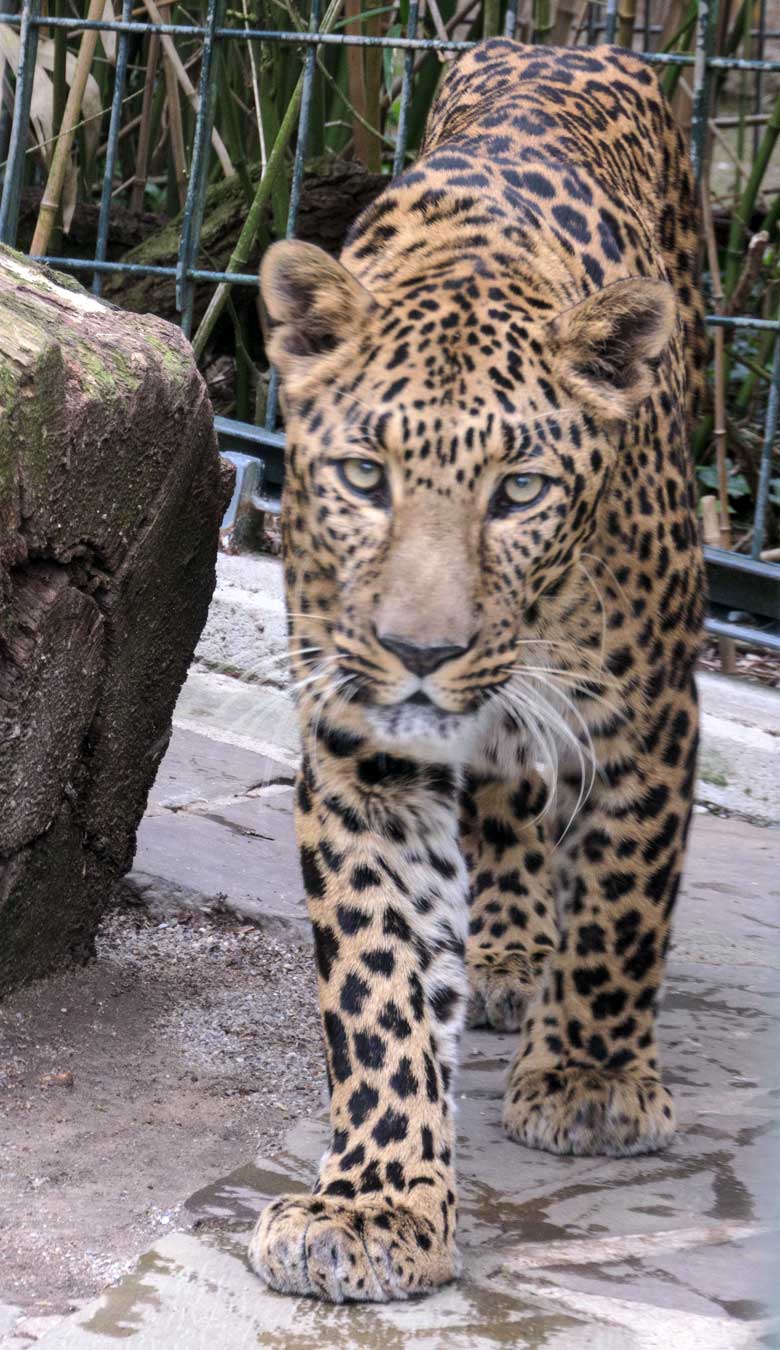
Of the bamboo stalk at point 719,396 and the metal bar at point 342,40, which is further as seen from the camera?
the bamboo stalk at point 719,396

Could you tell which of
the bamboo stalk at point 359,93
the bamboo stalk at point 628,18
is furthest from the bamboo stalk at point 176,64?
the bamboo stalk at point 628,18

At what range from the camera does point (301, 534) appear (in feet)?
10.4

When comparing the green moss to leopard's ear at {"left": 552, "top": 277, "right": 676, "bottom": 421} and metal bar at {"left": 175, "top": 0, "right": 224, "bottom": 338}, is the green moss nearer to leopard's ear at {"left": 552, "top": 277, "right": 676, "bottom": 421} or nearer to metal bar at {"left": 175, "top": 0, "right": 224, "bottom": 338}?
leopard's ear at {"left": 552, "top": 277, "right": 676, "bottom": 421}

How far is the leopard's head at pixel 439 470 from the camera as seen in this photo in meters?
2.87

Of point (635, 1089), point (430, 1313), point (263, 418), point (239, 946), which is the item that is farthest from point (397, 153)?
point (430, 1313)

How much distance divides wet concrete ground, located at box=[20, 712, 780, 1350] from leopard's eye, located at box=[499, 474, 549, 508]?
3.35 feet

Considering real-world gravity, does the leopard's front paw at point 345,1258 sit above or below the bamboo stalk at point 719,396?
below

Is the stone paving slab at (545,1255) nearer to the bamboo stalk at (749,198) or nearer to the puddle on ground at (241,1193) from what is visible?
the puddle on ground at (241,1193)

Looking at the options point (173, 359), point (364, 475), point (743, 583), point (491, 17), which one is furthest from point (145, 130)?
point (364, 475)

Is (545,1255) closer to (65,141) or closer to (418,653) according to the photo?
(418,653)

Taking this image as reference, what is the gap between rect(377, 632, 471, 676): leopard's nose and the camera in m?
2.79

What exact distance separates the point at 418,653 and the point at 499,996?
143 cm

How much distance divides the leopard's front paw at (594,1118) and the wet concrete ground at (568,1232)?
4cm

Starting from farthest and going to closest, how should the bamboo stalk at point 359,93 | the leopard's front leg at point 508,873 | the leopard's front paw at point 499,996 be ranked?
the bamboo stalk at point 359,93
the leopard's front leg at point 508,873
the leopard's front paw at point 499,996
